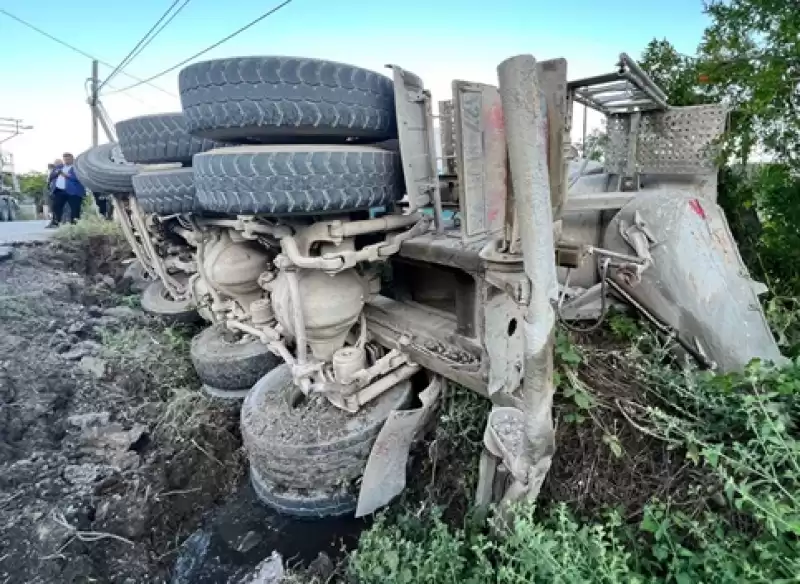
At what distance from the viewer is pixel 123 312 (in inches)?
195

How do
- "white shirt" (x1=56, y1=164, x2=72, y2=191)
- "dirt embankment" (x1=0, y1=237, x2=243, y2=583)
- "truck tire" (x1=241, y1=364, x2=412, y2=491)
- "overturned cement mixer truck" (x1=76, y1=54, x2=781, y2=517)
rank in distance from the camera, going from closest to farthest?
"overturned cement mixer truck" (x1=76, y1=54, x2=781, y2=517) → "dirt embankment" (x1=0, y1=237, x2=243, y2=583) → "truck tire" (x1=241, y1=364, x2=412, y2=491) → "white shirt" (x1=56, y1=164, x2=72, y2=191)

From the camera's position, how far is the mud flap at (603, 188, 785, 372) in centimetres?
215

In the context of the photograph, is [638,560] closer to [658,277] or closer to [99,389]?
[658,277]

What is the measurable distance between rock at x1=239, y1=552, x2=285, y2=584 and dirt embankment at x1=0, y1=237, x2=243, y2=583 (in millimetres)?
490

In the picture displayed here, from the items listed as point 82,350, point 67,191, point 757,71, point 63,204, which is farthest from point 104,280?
point 757,71

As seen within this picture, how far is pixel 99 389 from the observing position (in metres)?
3.62

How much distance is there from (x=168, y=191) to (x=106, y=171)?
1.64 metres

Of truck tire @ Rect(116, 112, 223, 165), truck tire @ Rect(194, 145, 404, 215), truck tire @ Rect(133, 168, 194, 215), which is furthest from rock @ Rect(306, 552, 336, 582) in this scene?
truck tire @ Rect(116, 112, 223, 165)

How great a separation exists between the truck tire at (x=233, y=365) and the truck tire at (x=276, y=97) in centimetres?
201

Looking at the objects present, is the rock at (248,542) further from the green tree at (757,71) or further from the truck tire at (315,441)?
the green tree at (757,71)

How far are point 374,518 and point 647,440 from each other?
1342 millimetres

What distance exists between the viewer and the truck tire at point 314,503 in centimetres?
248

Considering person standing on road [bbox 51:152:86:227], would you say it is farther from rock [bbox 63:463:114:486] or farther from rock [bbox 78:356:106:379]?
rock [bbox 63:463:114:486]

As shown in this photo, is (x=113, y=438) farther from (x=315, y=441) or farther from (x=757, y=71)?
(x=757, y=71)
